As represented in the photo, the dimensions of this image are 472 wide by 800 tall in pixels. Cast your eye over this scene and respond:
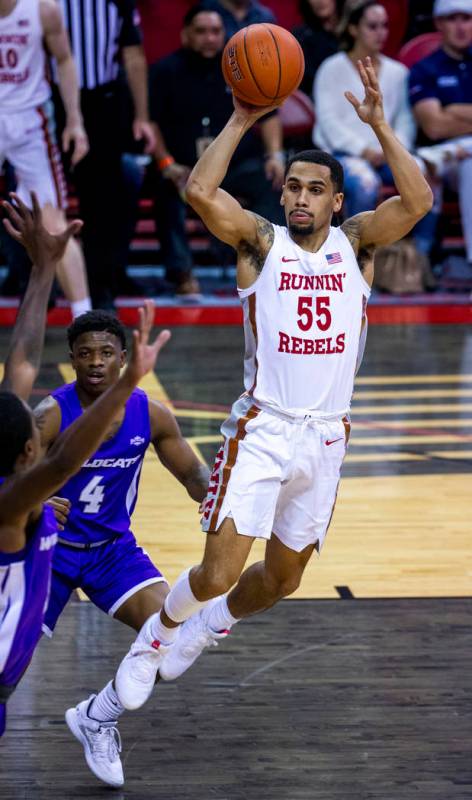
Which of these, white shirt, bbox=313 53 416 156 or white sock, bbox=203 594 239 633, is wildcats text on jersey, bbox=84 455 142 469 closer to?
white sock, bbox=203 594 239 633

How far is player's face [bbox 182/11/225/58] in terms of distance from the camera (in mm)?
11492

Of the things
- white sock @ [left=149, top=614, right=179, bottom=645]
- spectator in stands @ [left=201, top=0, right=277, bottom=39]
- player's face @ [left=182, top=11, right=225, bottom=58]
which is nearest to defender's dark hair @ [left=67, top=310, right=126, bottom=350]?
white sock @ [left=149, top=614, right=179, bottom=645]

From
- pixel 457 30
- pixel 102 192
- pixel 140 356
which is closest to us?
pixel 140 356

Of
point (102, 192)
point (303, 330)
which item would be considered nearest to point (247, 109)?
point (303, 330)

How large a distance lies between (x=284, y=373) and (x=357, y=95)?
687 cm

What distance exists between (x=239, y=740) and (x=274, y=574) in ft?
1.89

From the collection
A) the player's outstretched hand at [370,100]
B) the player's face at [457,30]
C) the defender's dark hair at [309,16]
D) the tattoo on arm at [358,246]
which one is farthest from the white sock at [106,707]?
the defender's dark hair at [309,16]

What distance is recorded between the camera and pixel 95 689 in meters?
5.26

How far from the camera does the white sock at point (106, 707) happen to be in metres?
4.70

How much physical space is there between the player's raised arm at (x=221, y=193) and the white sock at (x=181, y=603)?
116 centimetres

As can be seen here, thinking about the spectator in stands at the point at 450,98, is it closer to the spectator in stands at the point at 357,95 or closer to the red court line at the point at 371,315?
the spectator in stands at the point at 357,95

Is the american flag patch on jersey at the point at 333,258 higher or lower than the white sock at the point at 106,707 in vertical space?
higher

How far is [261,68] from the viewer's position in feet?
17.0

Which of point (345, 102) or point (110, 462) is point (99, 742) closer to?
point (110, 462)
